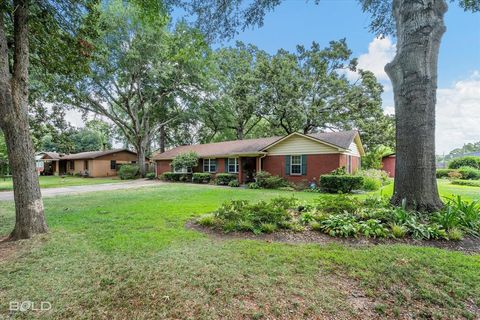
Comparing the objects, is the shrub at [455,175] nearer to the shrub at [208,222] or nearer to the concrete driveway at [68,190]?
the shrub at [208,222]

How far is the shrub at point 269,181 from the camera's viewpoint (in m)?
15.0

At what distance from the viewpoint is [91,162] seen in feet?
91.2

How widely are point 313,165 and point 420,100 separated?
1000 cm

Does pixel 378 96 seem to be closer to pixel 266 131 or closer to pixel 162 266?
pixel 266 131

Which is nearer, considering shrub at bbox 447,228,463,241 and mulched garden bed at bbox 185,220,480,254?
mulched garden bed at bbox 185,220,480,254

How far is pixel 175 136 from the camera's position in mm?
35781

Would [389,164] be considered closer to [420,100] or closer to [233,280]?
[420,100]

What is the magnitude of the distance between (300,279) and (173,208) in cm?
567

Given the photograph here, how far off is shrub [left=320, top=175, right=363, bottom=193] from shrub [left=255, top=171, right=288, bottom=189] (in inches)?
115

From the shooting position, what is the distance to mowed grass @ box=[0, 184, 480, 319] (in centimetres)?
246

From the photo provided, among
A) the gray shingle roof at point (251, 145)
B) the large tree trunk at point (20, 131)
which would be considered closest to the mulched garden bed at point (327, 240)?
the large tree trunk at point (20, 131)

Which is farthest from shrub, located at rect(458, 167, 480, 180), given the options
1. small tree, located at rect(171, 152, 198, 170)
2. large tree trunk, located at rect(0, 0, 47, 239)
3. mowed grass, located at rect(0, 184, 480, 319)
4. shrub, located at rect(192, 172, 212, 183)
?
large tree trunk, located at rect(0, 0, 47, 239)

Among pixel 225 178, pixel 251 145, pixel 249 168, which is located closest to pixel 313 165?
pixel 249 168

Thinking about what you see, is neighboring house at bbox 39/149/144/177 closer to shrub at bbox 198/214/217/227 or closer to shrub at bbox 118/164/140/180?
shrub at bbox 118/164/140/180
